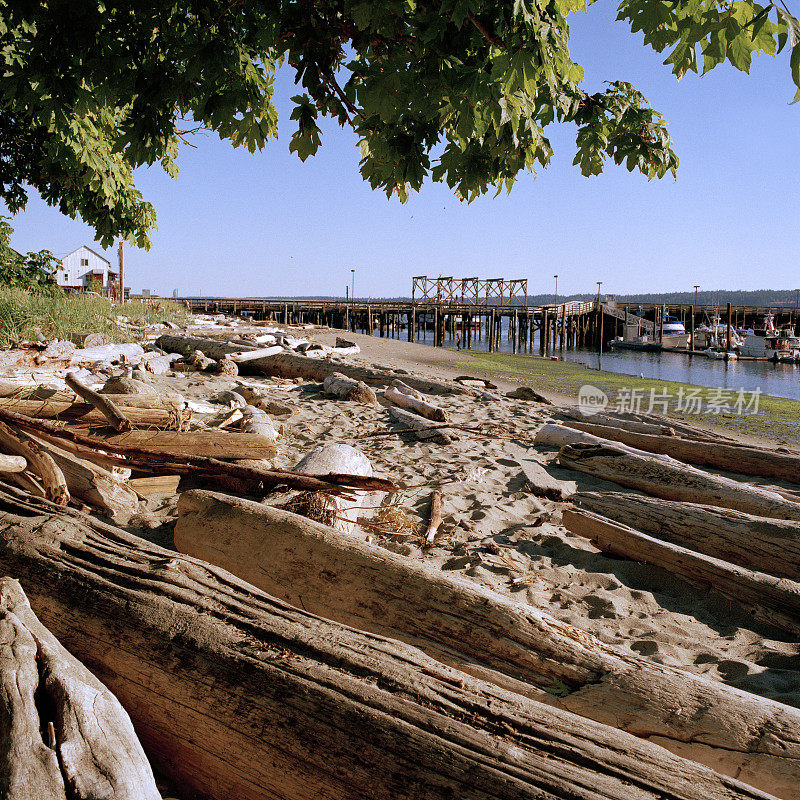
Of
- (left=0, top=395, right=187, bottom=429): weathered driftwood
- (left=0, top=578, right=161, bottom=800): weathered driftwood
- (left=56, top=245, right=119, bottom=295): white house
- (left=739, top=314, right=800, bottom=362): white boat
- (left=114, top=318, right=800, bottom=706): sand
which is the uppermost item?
(left=56, top=245, right=119, bottom=295): white house

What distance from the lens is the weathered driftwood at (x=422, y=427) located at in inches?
241

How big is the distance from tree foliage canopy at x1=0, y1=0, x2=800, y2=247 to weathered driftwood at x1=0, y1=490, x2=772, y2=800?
2084 mm

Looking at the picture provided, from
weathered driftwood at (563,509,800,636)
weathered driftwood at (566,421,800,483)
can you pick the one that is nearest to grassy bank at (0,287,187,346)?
weathered driftwood at (563,509,800,636)

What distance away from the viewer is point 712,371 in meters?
31.2

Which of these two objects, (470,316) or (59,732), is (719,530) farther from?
(470,316)

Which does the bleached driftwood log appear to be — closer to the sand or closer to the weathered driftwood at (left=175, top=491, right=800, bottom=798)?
the sand

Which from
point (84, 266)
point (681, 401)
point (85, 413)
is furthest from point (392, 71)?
point (84, 266)

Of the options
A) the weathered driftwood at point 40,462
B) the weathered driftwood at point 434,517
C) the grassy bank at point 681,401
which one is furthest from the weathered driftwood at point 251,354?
the weathered driftwood at point 434,517

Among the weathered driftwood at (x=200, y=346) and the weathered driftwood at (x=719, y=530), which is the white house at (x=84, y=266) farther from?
the weathered driftwood at (x=719, y=530)

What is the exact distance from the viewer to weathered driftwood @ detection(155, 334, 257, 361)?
36.9ft

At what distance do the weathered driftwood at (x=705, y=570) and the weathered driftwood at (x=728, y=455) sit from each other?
8.78ft

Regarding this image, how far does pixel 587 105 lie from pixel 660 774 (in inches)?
139

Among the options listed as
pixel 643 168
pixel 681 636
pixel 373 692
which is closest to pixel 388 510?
pixel 681 636

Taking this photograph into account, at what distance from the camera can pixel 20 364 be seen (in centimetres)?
664
